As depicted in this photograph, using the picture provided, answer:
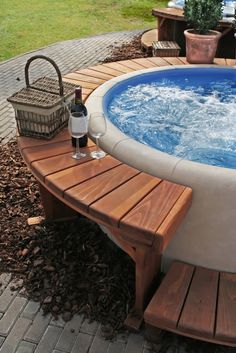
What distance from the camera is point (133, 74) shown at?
4.31 meters

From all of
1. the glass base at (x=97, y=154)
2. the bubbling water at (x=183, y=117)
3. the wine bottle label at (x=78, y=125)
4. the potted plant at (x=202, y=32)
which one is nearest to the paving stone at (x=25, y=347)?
the glass base at (x=97, y=154)

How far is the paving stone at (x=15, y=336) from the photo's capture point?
2326 mm

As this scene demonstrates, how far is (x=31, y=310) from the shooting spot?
257 centimetres

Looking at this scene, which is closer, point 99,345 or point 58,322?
point 99,345

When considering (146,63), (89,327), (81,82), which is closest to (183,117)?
(146,63)

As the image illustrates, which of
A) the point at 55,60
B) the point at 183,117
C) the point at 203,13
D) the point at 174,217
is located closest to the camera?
the point at 174,217

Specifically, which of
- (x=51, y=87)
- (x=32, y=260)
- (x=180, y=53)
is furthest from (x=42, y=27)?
(x=32, y=260)

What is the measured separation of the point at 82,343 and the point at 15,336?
44 cm

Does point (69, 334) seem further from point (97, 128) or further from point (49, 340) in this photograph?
point (97, 128)

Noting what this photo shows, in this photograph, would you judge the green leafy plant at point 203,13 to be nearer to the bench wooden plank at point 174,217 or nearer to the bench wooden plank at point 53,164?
the bench wooden plank at point 53,164

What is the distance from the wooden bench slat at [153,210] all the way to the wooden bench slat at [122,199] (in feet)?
0.13

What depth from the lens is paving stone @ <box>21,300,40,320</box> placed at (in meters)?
2.53

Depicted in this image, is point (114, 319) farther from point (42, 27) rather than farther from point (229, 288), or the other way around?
point (42, 27)

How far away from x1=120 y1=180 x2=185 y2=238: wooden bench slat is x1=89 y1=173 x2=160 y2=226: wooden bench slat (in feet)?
0.13
